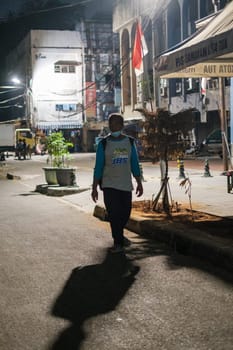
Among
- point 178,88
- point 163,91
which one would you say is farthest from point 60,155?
point 163,91

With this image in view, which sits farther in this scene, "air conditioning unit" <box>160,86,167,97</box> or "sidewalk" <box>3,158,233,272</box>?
"air conditioning unit" <box>160,86,167,97</box>

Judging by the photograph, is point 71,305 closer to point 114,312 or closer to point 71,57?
point 114,312

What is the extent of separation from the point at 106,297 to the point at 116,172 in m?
2.41

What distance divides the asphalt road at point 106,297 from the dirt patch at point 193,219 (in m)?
0.76

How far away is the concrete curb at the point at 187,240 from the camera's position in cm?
683

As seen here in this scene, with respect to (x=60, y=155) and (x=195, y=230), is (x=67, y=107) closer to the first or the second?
(x=60, y=155)

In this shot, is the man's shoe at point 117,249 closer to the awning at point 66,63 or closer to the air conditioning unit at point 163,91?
the air conditioning unit at point 163,91

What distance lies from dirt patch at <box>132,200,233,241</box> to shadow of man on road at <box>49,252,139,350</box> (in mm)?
1720

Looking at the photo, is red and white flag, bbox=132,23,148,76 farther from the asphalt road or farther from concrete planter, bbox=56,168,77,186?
the asphalt road

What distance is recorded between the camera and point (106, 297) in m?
5.59

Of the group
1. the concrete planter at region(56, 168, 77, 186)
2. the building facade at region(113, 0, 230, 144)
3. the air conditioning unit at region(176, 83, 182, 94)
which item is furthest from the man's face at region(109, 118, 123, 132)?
the air conditioning unit at region(176, 83, 182, 94)

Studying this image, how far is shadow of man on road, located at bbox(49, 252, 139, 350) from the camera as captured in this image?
15.0 feet

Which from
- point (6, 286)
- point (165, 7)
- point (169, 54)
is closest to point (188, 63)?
point (169, 54)

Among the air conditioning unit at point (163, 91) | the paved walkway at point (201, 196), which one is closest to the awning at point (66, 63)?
the air conditioning unit at point (163, 91)
